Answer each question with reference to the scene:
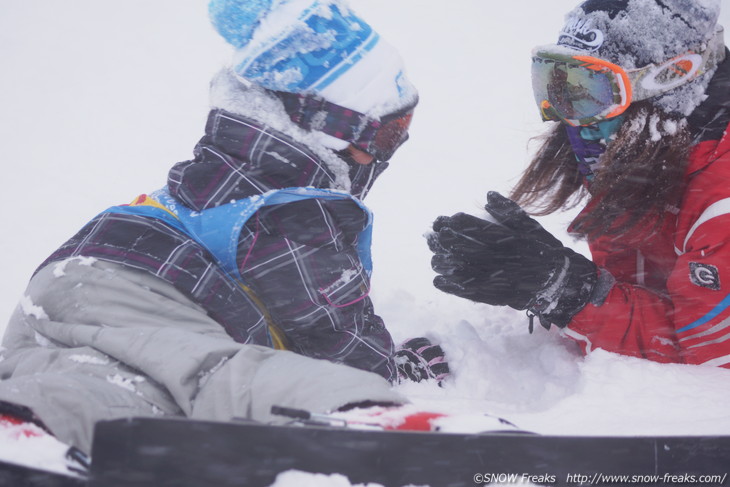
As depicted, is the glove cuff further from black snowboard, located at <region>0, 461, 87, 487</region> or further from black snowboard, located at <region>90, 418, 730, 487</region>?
black snowboard, located at <region>0, 461, 87, 487</region>

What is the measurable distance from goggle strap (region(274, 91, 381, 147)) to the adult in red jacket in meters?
0.45

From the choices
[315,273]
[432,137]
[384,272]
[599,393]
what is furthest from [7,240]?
[432,137]

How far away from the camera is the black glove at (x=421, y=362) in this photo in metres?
1.91

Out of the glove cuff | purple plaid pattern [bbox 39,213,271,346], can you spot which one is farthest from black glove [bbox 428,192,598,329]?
purple plaid pattern [bbox 39,213,271,346]

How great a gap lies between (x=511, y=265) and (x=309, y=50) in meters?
0.90

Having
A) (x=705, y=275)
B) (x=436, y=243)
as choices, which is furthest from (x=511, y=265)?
(x=705, y=275)

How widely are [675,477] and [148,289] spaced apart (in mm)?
1256

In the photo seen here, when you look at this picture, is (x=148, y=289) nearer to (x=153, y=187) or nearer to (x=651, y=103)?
(x=651, y=103)

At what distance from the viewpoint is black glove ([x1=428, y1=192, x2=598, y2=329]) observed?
1.77 meters

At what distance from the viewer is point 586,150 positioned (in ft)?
6.12

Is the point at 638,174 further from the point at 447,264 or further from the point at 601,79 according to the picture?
the point at 447,264

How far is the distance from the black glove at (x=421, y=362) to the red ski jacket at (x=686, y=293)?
44 centimetres

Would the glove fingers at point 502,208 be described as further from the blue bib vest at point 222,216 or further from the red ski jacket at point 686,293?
the blue bib vest at point 222,216

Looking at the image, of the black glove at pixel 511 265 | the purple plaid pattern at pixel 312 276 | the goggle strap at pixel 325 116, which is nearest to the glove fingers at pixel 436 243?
the black glove at pixel 511 265
